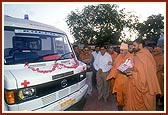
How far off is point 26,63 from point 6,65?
1.00ft

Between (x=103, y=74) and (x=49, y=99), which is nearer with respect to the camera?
(x=49, y=99)

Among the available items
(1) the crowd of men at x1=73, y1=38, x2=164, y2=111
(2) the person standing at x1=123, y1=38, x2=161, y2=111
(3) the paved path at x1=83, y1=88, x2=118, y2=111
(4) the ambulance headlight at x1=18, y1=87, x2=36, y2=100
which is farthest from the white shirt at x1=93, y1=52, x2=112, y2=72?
(4) the ambulance headlight at x1=18, y1=87, x2=36, y2=100

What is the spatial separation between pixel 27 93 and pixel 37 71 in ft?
1.32

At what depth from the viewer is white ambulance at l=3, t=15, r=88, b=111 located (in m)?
2.85

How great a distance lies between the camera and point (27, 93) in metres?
2.89

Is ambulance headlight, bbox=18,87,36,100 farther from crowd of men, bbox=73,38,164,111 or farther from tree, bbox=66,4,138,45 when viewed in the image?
tree, bbox=66,4,138,45

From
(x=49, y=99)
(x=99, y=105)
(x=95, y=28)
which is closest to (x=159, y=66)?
(x=99, y=105)

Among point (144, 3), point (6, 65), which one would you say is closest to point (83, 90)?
point (6, 65)

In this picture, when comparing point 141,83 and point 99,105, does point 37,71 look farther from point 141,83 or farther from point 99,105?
point 99,105

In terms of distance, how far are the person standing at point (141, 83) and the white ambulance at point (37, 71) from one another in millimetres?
849

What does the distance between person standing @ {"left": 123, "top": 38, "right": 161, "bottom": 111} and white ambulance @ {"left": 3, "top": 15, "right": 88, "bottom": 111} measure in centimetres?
85

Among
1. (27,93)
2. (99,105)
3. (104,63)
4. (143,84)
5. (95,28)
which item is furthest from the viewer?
(95,28)

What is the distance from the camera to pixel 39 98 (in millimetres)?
3020

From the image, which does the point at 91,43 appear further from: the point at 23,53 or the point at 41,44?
the point at 23,53
